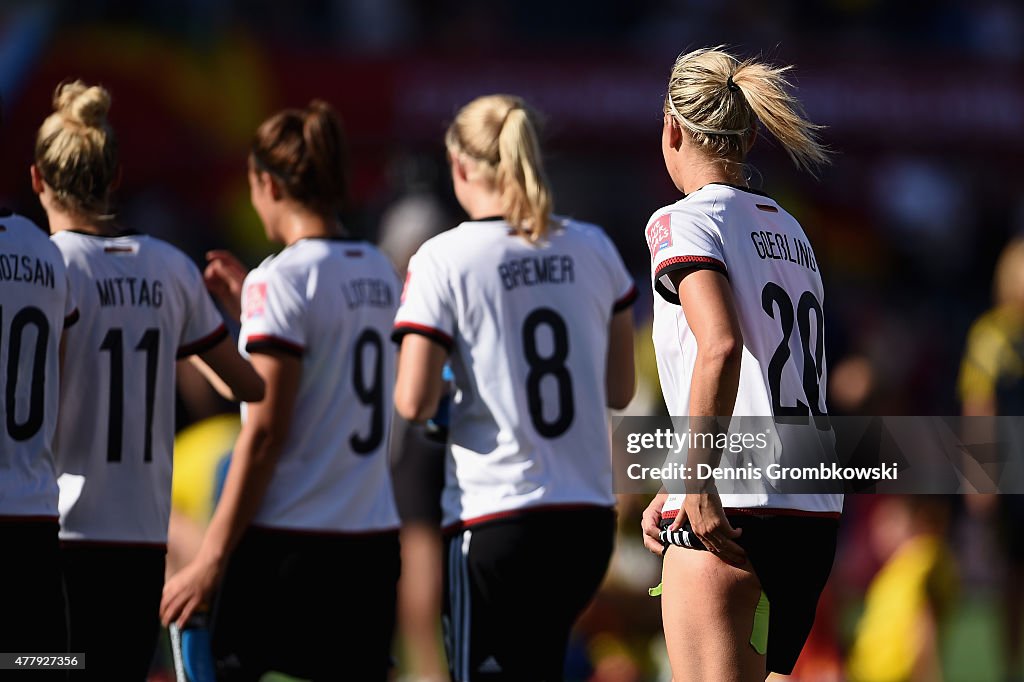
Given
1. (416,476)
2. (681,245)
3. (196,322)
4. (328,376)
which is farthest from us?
(416,476)

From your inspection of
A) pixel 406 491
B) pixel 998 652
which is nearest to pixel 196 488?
pixel 406 491

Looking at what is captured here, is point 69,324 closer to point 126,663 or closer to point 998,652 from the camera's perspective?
point 126,663

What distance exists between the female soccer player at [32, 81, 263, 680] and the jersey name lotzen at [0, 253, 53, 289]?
22 centimetres

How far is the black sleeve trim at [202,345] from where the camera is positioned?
4355 mm

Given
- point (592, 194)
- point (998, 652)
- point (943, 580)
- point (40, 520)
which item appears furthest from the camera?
point (592, 194)

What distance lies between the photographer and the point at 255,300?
454 centimetres

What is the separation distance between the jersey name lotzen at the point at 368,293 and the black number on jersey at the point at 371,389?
0.29 feet

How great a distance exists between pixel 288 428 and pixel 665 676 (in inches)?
148

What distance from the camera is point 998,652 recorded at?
32.0 ft

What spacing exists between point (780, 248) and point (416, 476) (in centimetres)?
432

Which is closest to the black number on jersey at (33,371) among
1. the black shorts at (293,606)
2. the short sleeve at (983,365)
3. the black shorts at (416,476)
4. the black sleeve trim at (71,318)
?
the black sleeve trim at (71,318)

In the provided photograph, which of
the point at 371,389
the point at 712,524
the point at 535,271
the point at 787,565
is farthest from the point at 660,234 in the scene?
the point at 371,389

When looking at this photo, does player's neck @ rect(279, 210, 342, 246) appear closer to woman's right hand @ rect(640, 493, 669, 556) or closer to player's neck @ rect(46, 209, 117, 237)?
player's neck @ rect(46, 209, 117, 237)

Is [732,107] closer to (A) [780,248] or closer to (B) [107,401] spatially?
(A) [780,248]
